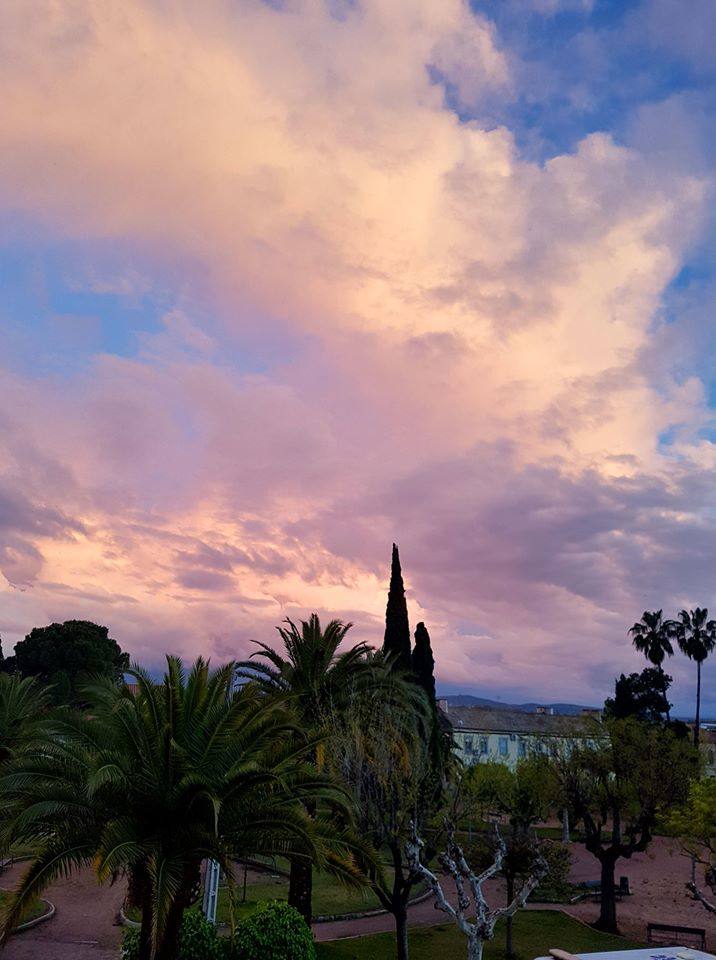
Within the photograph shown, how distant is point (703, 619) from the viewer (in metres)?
77.4

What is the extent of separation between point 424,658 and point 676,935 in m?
26.5

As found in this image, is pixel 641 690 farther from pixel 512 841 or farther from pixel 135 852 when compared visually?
pixel 135 852

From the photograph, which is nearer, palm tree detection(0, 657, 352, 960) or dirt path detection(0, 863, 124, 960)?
palm tree detection(0, 657, 352, 960)

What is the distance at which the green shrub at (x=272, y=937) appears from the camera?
16.9 meters

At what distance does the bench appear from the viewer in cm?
2759

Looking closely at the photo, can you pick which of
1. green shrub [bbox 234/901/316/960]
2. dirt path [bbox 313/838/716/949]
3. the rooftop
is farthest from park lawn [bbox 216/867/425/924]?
the rooftop

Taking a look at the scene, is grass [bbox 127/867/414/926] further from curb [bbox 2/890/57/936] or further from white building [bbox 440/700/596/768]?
white building [bbox 440/700/596/768]

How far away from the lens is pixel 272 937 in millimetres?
17078

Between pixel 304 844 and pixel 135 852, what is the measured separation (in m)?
3.53

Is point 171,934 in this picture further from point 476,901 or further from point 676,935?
point 676,935

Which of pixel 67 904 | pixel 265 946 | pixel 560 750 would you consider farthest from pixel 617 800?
pixel 67 904

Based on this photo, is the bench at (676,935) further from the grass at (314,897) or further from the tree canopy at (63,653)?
the tree canopy at (63,653)

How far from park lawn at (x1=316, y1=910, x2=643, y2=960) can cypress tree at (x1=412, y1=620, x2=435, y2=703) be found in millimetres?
21659

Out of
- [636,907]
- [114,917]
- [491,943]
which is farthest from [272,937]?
[636,907]
